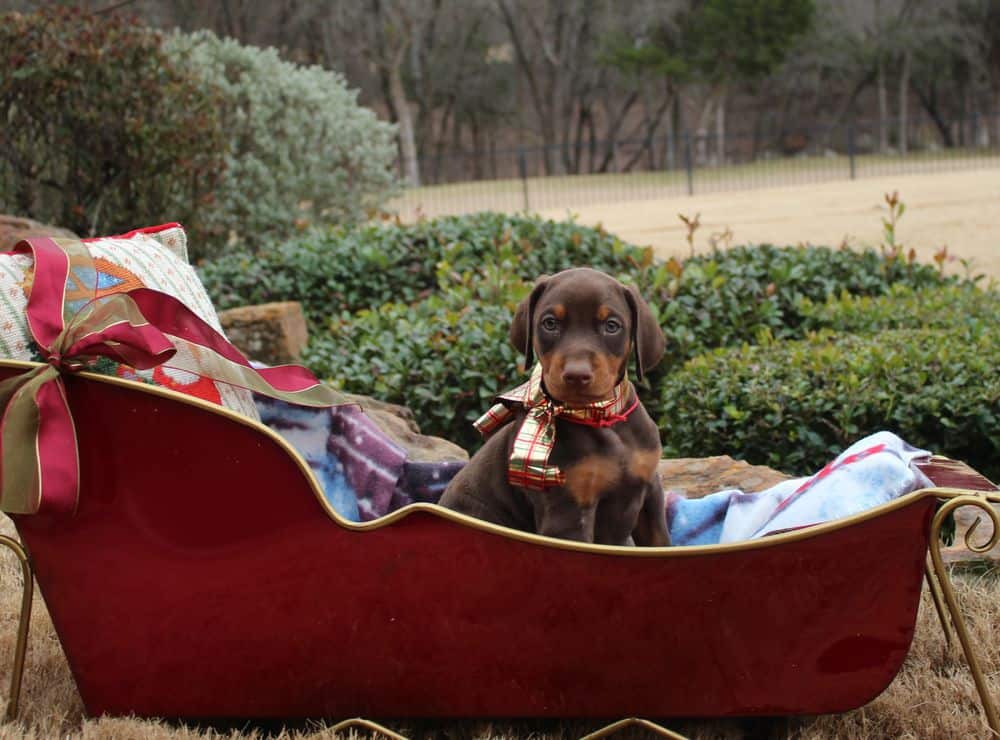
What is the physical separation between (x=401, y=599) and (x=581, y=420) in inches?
25.9

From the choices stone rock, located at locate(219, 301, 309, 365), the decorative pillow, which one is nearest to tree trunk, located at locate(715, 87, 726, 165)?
stone rock, located at locate(219, 301, 309, 365)

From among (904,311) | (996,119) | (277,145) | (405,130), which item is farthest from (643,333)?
(996,119)

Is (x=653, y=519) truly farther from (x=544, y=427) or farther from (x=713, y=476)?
(x=713, y=476)

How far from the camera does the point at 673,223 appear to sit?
1806 cm

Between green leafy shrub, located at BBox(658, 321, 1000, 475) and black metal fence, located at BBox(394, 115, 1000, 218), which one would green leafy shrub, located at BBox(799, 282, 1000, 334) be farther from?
black metal fence, located at BBox(394, 115, 1000, 218)

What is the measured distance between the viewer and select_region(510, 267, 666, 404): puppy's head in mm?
2711

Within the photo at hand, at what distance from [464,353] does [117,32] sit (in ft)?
17.2

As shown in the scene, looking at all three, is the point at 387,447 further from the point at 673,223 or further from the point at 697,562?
the point at 673,223

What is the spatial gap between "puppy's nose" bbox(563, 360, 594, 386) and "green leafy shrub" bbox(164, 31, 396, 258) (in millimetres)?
8651

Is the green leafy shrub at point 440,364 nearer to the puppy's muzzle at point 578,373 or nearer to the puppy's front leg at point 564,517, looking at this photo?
the puppy's front leg at point 564,517

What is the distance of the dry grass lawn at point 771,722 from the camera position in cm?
285

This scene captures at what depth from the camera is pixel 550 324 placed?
9.29 feet

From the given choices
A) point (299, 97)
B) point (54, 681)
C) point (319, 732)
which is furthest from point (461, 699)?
point (299, 97)

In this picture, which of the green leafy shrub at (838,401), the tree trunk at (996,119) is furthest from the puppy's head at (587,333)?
the tree trunk at (996,119)
